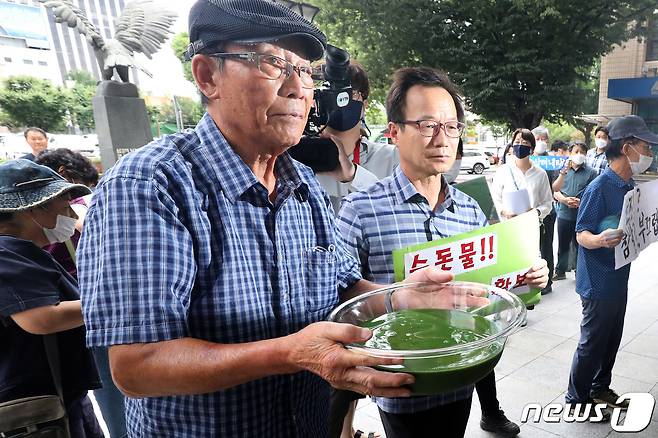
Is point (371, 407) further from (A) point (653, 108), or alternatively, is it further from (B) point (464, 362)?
(A) point (653, 108)

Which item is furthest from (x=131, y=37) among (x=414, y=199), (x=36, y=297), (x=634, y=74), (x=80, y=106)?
(x=80, y=106)

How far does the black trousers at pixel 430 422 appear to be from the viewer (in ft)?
4.90

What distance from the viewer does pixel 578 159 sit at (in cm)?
508

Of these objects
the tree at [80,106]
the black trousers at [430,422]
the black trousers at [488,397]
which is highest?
the tree at [80,106]

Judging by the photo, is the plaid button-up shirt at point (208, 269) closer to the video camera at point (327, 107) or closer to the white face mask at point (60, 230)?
the white face mask at point (60, 230)

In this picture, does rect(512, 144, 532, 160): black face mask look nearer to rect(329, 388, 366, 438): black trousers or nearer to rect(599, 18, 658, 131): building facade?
rect(329, 388, 366, 438): black trousers

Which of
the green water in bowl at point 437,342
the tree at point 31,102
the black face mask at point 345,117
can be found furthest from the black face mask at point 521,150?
the tree at point 31,102

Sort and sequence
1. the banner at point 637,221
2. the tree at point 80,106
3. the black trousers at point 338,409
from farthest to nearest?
1. the tree at point 80,106
2. the banner at point 637,221
3. the black trousers at point 338,409

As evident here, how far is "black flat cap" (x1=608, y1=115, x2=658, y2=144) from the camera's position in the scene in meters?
2.53

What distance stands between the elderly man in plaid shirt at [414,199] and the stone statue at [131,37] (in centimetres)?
805

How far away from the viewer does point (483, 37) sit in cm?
1107

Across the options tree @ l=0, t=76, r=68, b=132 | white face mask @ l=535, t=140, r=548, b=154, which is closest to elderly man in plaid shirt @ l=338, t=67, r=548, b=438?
white face mask @ l=535, t=140, r=548, b=154

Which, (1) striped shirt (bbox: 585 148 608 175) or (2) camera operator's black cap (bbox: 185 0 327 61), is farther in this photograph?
(1) striped shirt (bbox: 585 148 608 175)

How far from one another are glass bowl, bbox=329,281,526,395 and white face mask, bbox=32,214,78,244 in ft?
4.85
